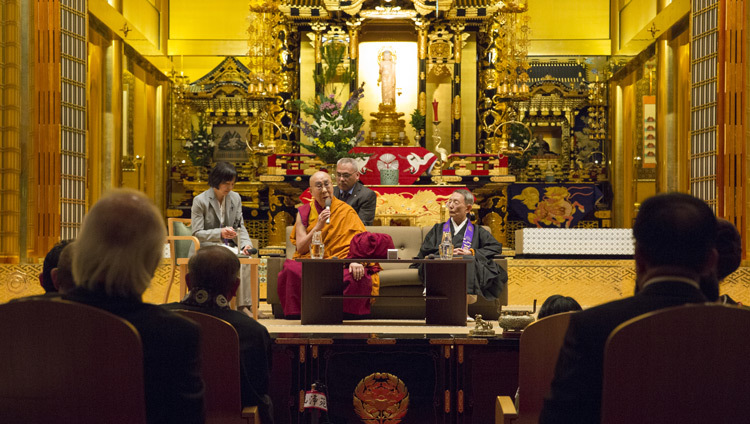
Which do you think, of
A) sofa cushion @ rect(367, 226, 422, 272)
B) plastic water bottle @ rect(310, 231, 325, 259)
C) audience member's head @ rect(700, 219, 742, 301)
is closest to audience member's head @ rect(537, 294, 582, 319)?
audience member's head @ rect(700, 219, 742, 301)

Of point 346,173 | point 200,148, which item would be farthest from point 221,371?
point 200,148

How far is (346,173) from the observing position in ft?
20.0

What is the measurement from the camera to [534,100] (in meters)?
12.0

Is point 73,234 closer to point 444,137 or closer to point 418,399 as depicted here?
point 418,399

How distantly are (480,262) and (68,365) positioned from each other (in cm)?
426

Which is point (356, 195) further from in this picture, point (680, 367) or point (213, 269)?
point (680, 367)

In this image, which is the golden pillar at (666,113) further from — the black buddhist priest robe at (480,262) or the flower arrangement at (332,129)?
the black buddhist priest robe at (480,262)

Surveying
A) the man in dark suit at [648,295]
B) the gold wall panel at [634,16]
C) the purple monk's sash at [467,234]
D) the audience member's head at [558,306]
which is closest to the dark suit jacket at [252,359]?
the audience member's head at [558,306]

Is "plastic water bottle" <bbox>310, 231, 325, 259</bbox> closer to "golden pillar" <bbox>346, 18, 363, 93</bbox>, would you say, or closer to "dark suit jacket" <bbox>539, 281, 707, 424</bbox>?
"dark suit jacket" <bbox>539, 281, 707, 424</bbox>

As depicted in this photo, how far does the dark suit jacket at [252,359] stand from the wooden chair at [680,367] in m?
1.16

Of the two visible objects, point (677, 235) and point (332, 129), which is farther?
point (332, 129)

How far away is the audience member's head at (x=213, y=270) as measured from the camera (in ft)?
7.16

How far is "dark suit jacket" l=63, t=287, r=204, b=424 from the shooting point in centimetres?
154

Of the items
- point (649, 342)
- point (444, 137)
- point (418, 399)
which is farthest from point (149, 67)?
point (649, 342)
